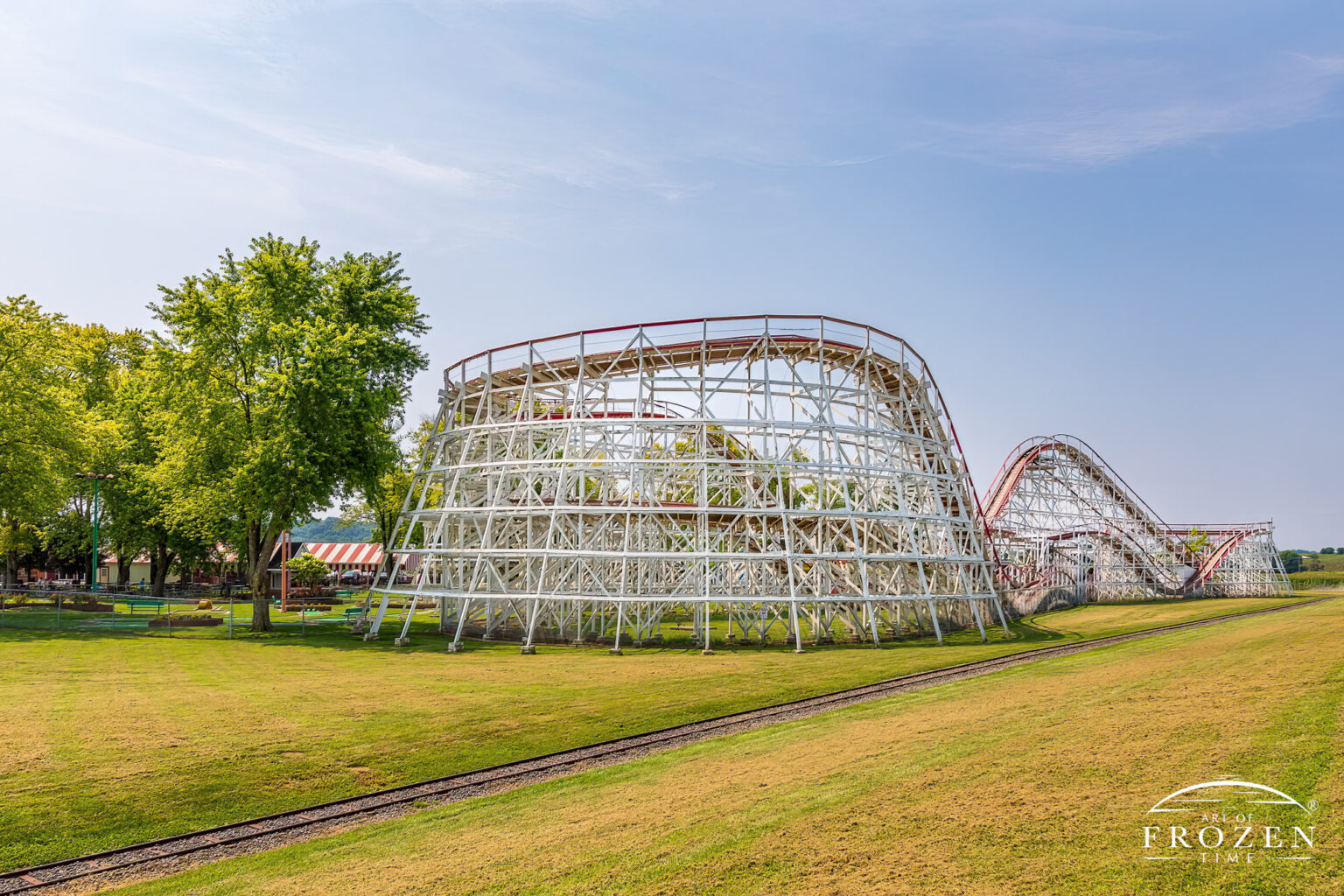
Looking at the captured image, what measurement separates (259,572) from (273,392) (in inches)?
308

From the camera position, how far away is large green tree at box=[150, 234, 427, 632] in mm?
31297

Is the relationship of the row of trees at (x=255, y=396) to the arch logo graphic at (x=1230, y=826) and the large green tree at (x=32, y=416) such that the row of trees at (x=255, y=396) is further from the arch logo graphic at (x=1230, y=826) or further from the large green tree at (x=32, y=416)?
the arch logo graphic at (x=1230, y=826)

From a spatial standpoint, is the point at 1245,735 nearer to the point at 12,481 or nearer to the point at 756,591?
the point at 756,591

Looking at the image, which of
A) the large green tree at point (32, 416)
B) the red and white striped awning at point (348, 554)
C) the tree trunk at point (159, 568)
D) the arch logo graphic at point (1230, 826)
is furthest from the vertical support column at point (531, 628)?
the red and white striped awning at point (348, 554)

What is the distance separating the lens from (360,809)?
11.6 meters

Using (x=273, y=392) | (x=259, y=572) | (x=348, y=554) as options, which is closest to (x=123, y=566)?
(x=348, y=554)

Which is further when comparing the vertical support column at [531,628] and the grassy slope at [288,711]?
the vertical support column at [531,628]

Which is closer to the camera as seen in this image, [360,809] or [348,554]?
[360,809]

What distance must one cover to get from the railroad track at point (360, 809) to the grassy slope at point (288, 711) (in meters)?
0.39

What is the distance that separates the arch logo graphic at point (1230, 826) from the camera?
7.28m

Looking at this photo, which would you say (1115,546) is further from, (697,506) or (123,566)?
(123,566)

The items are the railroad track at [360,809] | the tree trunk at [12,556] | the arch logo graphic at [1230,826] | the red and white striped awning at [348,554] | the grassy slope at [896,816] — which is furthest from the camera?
the red and white striped awning at [348,554]

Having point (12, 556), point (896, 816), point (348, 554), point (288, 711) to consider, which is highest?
point (12, 556)

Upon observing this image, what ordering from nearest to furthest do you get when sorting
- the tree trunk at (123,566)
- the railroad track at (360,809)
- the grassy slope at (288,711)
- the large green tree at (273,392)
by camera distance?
the railroad track at (360,809) < the grassy slope at (288,711) < the large green tree at (273,392) < the tree trunk at (123,566)
